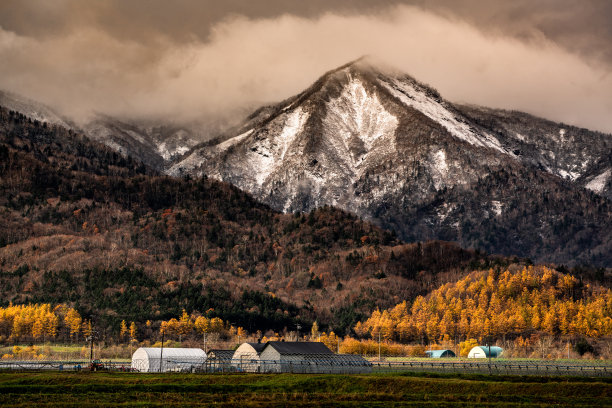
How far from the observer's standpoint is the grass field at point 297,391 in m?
125

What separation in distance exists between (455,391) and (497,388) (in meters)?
6.81

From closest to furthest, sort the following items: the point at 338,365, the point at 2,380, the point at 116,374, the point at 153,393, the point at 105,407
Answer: the point at 105,407 → the point at 153,393 → the point at 2,380 → the point at 116,374 → the point at 338,365

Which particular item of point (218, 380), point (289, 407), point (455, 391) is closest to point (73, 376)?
point (218, 380)

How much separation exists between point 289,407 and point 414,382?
124 ft

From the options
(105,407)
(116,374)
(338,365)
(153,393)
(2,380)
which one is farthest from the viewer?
(338,365)

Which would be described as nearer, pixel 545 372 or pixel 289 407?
pixel 289 407

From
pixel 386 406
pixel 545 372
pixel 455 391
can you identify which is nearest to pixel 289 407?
pixel 386 406

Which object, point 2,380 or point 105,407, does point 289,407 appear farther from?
point 2,380

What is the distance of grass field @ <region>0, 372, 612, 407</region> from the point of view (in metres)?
125

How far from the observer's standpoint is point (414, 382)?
149 metres

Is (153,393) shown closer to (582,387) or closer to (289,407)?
(289,407)

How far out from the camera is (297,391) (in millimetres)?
142500

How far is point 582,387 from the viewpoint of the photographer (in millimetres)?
143000

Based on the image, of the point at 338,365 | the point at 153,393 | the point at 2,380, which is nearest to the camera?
the point at 153,393
